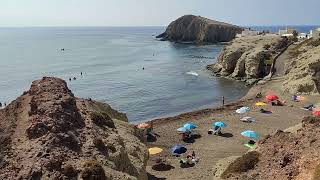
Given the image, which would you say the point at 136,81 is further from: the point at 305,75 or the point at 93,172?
the point at 93,172

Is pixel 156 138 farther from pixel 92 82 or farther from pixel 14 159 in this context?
pixel 92 82

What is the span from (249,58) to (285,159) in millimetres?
66766

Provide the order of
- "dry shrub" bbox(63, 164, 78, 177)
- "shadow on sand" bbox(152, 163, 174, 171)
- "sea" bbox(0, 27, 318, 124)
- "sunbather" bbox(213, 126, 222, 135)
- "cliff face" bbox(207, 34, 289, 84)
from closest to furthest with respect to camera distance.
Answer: "dry shrub" bbox(63, 164, 78, 177)
"shadow on sand" bbox(152, 163, 174, 171)
"sunbather" bbox(213, 126, 222, 135)
"sea" bbox(0, 27, 318, 124)
"cliff face" bbox(207, 34, 289, 84)

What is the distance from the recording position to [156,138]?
46.3 meters

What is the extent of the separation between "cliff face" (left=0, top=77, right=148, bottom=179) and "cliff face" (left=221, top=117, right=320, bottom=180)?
6.31 m

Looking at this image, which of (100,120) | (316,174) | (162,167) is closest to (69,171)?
(100,120)

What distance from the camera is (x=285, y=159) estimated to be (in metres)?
23.2

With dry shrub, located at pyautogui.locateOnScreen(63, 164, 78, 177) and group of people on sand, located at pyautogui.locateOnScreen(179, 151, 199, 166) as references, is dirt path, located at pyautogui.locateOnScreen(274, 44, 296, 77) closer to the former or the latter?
group of people on sand, located at pyautogui.locateOnScreen(179, 151, 199, 166)

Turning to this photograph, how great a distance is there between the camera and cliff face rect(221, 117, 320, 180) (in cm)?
2150

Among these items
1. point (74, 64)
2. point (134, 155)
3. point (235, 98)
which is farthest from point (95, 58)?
point (134, 155)

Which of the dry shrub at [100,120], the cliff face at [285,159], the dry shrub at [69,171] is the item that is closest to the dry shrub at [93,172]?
the dry shrub at [69,171]

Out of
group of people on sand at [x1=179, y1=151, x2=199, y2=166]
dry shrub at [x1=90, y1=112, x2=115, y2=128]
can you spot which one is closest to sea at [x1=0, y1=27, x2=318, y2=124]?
group of people on sand at [x1=179, y1=151, x2=199, y2=166]

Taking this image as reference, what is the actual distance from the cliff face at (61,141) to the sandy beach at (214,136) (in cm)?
871

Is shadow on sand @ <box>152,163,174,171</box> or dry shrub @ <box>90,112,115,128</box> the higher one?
dry shrub @ <box>90,112,115,128</box>
